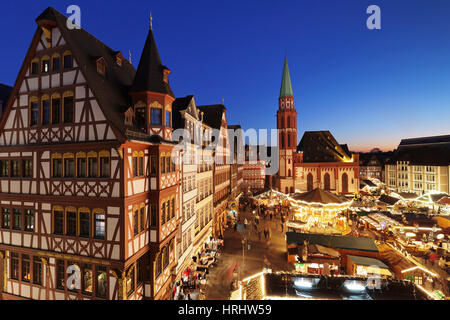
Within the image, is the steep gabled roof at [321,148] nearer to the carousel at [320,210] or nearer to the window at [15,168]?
the carousel at [320,210]

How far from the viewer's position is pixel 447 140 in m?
71.7

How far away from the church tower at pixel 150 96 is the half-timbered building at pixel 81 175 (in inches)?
2.2

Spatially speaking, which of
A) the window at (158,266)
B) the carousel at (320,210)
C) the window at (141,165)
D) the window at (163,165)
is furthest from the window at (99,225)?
the carousel at (320,210)

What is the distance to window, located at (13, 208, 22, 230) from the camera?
1200cm

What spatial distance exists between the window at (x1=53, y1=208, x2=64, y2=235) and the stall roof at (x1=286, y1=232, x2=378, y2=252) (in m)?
17.2

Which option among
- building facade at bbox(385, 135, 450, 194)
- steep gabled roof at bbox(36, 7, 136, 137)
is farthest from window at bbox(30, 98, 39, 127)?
building facade at bbox(385, 135, 450, 194)

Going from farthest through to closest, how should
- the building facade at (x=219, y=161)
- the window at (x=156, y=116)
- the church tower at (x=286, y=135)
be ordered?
the church tower at (x=286, y=135) → the building facade at (x=219, y=161) → the window at (x=156, y=116)

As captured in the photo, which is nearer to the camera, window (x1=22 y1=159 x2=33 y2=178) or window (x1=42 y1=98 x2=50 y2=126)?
window (x1=42 y1=98 x2=50 y2=126)

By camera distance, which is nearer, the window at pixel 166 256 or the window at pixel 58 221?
the window at pixel 58 221

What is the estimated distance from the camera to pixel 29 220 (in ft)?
38.7

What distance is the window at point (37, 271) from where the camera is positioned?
38.4 feet

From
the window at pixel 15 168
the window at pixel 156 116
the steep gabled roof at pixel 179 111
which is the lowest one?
the window at pixel 15 168

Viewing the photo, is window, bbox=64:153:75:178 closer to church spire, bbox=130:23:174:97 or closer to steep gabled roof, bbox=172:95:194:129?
church spire, bbox=130:23:174:97

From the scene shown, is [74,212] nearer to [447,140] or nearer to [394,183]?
[394,183]
